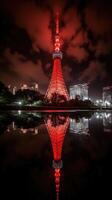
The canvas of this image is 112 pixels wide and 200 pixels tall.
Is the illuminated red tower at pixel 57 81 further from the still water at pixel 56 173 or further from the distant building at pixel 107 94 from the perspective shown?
the distant building at pixel 107 94

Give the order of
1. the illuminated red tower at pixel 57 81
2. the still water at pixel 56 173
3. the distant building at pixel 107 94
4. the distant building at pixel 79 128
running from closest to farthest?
the still water at pixel 56 173
the distant building at pixel 79 128
the illuminated red tower at pixel 57 81
the distant building at pixel 107 94

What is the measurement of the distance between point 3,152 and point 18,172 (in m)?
2.22

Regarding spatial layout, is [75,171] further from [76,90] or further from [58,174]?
[76,90]

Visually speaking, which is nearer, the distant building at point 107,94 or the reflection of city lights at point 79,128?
the reflection of city lights at point 79,128

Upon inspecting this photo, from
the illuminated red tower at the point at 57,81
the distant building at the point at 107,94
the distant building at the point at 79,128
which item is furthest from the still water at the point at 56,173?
the distant building at the point at 107,94

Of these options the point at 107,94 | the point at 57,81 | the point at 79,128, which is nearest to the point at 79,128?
the point at 79,128

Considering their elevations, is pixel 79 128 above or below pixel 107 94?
below

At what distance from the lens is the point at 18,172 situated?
442cm

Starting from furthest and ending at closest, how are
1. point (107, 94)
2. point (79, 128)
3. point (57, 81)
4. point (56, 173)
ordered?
point (107, 94), point (57, 81), point (79, 128), point (56, 173)

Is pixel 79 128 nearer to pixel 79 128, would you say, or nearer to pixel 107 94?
pixel 79 128

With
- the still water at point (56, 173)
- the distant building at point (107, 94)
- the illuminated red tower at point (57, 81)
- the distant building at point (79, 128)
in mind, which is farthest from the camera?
the distant building at point (107, 94)

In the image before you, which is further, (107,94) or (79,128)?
(107,94)

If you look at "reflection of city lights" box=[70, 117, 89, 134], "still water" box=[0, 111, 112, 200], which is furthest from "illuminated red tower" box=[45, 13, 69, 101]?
"still water" box=[0, 111, 112, 200]

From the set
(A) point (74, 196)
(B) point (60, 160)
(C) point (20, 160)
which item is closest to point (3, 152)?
(C) point (20, 160)
